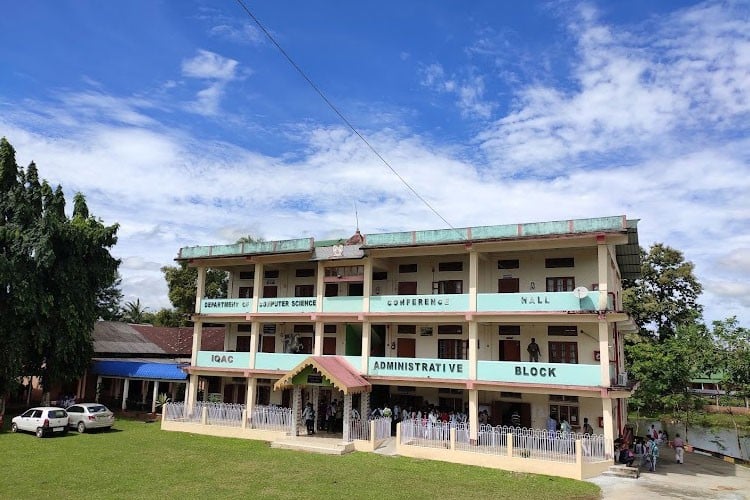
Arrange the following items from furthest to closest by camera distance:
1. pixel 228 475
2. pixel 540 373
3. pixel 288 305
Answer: pixel 288 305, pixel 540 373, pixel 228 475

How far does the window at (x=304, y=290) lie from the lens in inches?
1142

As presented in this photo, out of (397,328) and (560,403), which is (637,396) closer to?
(560,403)

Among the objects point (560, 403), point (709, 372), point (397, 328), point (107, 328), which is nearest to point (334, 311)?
point (397, 328)

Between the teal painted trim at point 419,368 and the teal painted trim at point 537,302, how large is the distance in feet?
8.11

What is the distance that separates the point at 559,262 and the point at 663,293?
70.9 ft

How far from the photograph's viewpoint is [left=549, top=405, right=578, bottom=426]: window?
2252cm

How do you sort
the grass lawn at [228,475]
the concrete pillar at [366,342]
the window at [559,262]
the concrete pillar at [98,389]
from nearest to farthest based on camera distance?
the grass lawn at [228,475] < the window at [559,262] < the concrete pillar at [366,342] < the concrete pillar at [98,389]

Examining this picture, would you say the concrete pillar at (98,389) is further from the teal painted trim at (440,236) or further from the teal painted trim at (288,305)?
the teal painted trim at (440,236)

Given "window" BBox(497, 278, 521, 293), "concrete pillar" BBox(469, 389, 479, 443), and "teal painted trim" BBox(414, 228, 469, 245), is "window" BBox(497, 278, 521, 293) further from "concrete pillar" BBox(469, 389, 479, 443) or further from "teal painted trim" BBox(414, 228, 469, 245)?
"concrete pillar" BBox(469, 389, 479, 443)

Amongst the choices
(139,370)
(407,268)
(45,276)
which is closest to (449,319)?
(407,268)

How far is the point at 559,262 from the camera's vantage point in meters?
23.3

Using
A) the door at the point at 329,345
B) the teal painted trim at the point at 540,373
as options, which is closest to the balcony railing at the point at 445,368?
the teal painted trim at the point at 540,373

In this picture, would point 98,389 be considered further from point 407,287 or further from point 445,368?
point 445,368

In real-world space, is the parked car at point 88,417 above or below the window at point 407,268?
below
